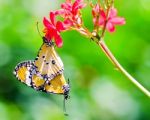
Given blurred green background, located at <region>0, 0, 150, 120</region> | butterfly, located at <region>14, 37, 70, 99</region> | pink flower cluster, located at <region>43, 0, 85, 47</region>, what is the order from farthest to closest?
blurred green background, located at <region>0, 0, 150, 120</region>, butterfly, located at <region>14, 37, 70, 99</region>, pink flower cluster, located at <region>43, 0, 85, 47</region>

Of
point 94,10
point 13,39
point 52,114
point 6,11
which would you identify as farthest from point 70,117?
point 94,10

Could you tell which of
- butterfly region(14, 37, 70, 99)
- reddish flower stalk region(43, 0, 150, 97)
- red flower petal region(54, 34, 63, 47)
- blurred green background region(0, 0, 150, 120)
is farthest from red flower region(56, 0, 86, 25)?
blurred green background region(0, 0, 150, 120)

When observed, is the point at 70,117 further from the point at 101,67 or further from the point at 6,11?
the point at 6,11

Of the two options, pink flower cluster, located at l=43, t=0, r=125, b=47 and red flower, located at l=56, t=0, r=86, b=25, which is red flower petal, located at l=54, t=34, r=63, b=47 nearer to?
pink flower cluster, located at l=43, t=0, r=125, b=47

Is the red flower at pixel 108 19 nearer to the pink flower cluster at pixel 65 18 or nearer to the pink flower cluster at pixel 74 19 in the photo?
the pink flower cluster at pixel 74 19

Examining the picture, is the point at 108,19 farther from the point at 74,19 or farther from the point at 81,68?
the point at 81,68

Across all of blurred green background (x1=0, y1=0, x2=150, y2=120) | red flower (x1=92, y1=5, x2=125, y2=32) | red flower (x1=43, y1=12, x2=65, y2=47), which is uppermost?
blurred green background (x1=0, y1=0, x2=150, y2=120)

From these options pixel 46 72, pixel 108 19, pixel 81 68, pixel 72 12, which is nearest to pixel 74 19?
pixel 72 12

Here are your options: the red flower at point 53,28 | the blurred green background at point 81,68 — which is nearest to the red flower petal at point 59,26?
the red flower at point 53,28
